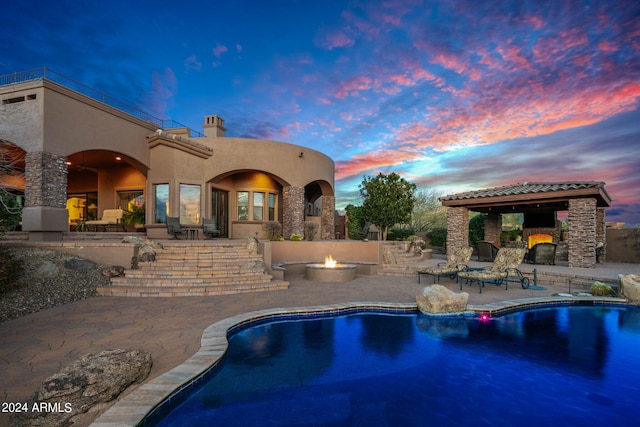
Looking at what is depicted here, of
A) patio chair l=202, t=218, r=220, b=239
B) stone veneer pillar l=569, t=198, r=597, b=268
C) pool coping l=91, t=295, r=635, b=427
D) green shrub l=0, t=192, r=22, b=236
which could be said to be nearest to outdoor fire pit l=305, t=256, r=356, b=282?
pool coping l=91, t=295, r=635, b=427

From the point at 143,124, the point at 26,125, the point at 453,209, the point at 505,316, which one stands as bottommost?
the point at 505,316

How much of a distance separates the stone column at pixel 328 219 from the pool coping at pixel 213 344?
13.8 m

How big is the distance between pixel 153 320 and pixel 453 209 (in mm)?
13507

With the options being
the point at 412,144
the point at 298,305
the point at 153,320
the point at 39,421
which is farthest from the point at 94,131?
the point at 412,144

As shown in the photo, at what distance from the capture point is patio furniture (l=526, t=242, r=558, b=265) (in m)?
12.2

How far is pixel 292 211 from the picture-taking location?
688 inches

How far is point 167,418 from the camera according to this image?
120 inches

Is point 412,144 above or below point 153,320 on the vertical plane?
above

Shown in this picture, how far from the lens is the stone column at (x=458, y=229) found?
14530 millimetres

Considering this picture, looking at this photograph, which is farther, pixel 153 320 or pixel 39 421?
pixel 153 320

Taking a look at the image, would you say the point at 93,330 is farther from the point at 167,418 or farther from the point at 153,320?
the point at 167,418

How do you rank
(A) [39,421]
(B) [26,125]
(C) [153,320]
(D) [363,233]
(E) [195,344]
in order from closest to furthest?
(A) [39,421] → (E) [195,344] → (C) [153,320] → (B) [26,125] → (D) [363,233]

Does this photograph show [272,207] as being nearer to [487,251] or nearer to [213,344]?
[487,251]

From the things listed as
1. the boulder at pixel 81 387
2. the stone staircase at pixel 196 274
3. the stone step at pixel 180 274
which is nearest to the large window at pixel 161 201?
the stone staircase at pixel 196 274
